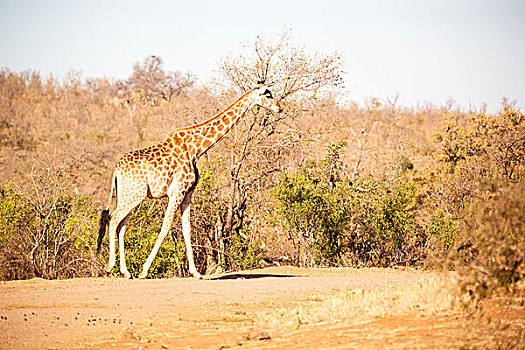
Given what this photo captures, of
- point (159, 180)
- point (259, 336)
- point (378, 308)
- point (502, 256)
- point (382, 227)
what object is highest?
point (159, 180)

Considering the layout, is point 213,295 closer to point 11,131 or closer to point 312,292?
point 312,292

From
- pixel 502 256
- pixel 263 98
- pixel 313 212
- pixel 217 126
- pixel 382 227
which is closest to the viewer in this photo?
pixel 502 256

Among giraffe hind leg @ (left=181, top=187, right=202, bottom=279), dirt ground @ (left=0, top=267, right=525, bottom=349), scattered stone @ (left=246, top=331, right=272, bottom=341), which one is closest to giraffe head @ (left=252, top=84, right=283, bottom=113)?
giraffe hind leg @ (left=181, top=187, right=202, bottom=279)

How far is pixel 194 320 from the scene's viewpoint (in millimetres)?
8586

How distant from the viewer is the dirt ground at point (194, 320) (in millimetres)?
6578

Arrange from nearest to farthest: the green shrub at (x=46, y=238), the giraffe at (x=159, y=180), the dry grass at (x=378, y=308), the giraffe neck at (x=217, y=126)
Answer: the dry grass at (x=378, y=308) → the giraffe at (x=159, y=180) → the giraffe neck at (x=217, y=126) → the green shrub at (x=46, y=238)

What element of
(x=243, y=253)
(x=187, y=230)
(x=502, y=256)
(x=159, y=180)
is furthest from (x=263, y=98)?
(x=502, y=256)

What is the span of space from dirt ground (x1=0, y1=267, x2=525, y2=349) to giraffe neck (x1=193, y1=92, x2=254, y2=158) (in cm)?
320

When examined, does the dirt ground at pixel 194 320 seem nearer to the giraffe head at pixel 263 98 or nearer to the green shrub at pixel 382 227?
the giraffe head at pixel 263 98

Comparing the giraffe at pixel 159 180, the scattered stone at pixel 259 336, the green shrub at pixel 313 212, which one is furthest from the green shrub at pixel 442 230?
the scattered stone at pixel 259 336

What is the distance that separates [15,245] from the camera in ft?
61.1

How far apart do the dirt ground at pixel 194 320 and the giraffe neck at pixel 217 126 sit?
10.5 ft

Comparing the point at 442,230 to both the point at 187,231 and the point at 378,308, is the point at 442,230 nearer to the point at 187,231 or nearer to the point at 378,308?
the point at 187,231

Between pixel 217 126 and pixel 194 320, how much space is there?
249 inches
